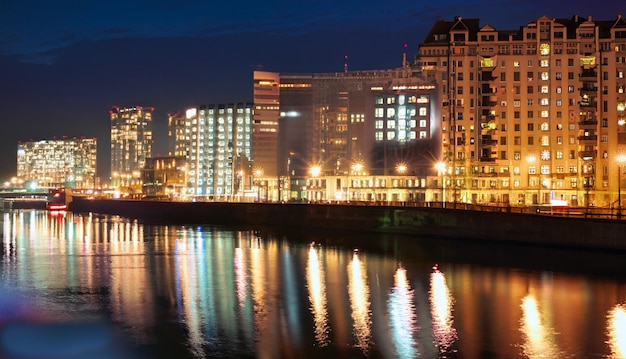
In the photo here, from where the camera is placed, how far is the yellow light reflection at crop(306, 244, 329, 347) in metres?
26.8

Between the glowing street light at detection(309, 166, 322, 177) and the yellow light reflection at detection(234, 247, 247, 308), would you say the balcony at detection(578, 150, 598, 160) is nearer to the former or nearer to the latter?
the glowing street light at detection(309, 166, 322, 177)

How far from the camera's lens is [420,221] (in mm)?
73938

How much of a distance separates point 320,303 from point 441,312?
5889 mm

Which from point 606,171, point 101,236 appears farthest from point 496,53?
point 101,236

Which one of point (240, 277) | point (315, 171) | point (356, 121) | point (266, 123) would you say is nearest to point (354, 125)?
point (356, 121)

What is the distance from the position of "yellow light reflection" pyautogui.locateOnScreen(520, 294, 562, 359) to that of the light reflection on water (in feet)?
0.16

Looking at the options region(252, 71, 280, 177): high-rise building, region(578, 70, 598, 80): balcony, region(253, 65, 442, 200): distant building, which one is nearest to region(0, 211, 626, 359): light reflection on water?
region(253, 65, 442, 200): distant building

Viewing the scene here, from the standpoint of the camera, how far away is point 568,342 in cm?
2569

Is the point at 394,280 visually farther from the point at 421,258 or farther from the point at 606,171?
the point at 606,171

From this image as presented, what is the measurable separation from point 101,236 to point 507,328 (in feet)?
195

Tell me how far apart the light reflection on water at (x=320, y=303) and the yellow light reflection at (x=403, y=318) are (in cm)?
6

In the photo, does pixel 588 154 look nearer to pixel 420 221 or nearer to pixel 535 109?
pixel 535 109


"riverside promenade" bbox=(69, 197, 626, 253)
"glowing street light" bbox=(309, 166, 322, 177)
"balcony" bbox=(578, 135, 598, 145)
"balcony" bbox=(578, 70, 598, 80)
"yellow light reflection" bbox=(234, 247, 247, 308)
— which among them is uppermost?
"balcony" bbox=(578, 70, 598, 80)

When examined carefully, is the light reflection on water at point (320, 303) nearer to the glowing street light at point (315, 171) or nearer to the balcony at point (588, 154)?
the glowing street light at point (315, 171)
